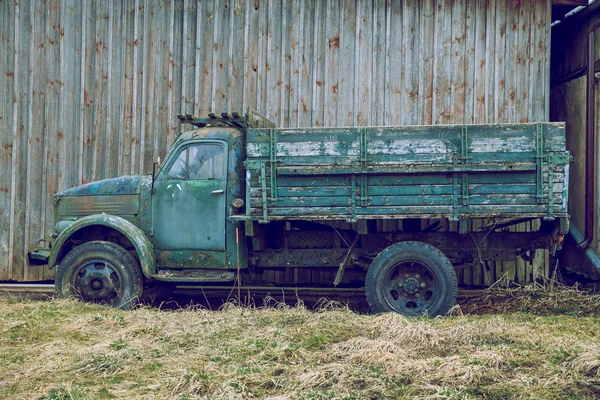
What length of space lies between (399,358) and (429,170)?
2624 mm

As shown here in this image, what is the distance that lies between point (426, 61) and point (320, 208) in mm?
A: 3644

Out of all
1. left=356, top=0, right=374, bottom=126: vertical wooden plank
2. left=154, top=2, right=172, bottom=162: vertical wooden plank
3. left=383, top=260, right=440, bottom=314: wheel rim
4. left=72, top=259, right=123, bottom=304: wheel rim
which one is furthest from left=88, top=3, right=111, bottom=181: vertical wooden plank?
left=383, top=260, right=440, bottom=314: wheel rim

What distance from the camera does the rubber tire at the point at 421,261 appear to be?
6984 millimetres

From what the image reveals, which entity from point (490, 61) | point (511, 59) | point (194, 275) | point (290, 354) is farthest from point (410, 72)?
point (290, 354)

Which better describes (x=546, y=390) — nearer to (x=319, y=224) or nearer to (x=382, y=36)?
(x=319, y=224)

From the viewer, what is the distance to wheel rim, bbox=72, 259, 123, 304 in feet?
24.6

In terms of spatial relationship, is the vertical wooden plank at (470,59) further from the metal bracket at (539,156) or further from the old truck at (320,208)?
the metal bracket at (539,156)

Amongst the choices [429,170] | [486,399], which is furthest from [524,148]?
[486,399]

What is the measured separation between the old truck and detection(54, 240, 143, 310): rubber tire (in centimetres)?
2

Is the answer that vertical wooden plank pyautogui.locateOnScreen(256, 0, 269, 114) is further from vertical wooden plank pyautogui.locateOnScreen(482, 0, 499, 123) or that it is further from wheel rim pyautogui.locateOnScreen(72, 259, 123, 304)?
wheel rim pyautogui.locateOnScreen(72, 259, 123, 304)

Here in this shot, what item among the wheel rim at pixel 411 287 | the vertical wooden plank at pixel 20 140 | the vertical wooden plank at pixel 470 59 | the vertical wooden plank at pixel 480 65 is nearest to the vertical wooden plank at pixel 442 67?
the vertical wooden plank at pixel 470 59

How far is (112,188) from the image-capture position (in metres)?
7.95

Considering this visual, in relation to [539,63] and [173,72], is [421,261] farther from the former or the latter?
[173,72]

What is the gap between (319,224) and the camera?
7855mm
